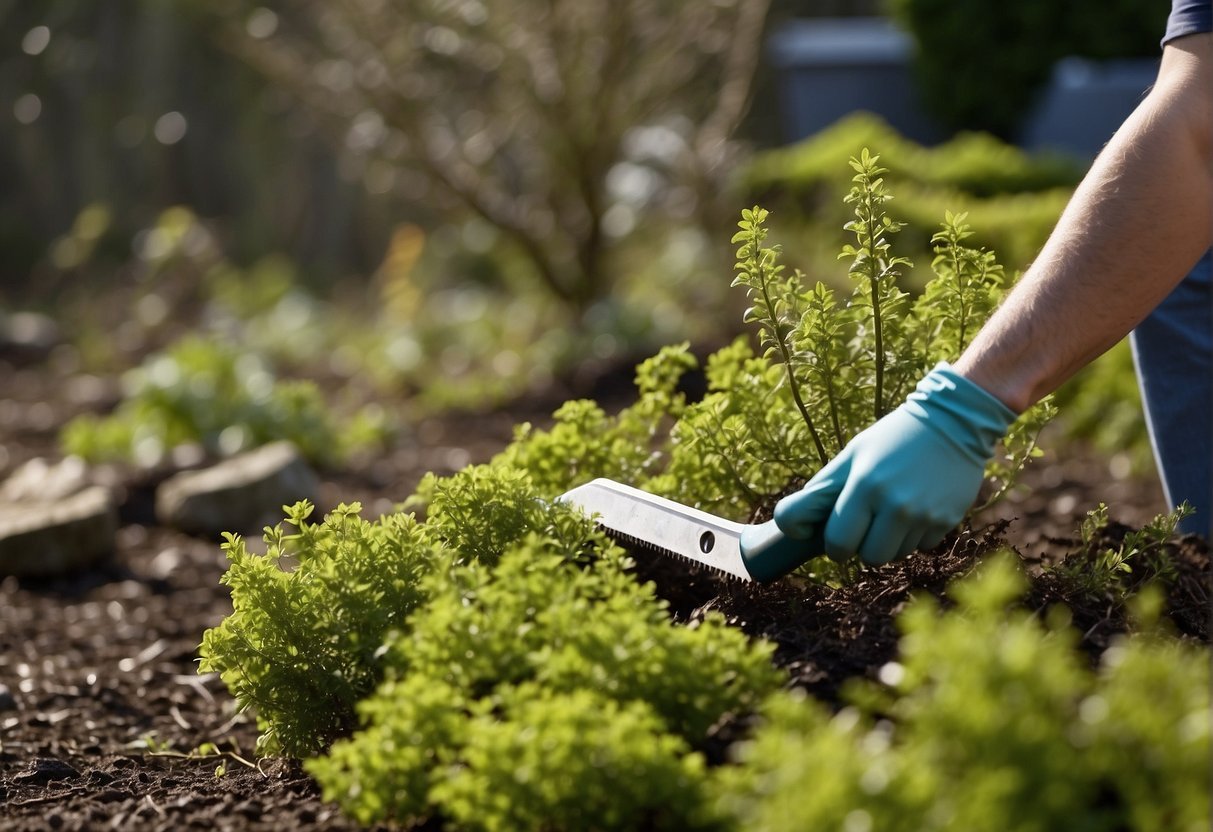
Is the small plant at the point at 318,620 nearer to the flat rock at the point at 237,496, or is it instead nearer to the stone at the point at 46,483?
the flat rock at the point at 237,496

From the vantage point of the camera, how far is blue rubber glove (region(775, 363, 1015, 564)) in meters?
1.96

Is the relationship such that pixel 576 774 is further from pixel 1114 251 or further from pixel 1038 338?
pixel 1114 251

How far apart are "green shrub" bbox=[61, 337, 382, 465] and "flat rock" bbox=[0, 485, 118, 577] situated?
45.2 inches

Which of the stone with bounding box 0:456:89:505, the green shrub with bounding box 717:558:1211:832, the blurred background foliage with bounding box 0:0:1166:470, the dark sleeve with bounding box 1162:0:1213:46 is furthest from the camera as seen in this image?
the blurred background foliage with bounding box 0:0:1166:470

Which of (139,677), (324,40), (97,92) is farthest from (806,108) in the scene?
(139,677)

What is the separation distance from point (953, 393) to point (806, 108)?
8.77 meters

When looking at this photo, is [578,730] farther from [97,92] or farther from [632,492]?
[97,92]

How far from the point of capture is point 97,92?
12.9 meters

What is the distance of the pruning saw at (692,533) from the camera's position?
2047 millimetres

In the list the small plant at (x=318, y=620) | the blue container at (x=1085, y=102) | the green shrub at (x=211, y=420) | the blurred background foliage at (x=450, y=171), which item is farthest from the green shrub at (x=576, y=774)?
the blue container at (x=1085, y=102)

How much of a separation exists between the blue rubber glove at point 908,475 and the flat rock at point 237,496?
291 cm

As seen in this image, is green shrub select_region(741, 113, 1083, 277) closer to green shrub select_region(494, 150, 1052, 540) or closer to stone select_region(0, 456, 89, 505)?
green shrub select_region(494, 150, 1052, 540)

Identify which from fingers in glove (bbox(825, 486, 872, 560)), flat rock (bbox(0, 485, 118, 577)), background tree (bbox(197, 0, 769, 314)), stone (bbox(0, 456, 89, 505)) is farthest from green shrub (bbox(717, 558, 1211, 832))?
background tree (bbox(197, 0, 769, 314))

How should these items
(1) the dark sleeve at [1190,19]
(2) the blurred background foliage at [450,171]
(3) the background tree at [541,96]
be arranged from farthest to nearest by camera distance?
(3) the background tree at [541,96] < (2) the blurred background foliage at [450,171] < (1) the dark sleeve at [1190,19]
